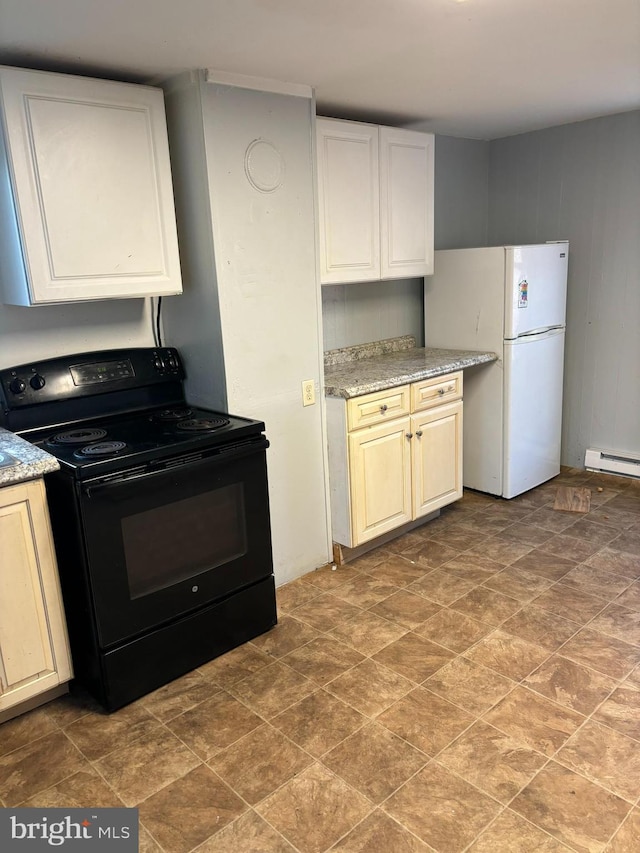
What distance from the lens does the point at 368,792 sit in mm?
1824

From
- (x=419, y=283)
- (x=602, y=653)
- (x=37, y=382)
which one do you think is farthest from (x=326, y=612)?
(x=419, y=283)

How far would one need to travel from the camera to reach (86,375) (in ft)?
8.40

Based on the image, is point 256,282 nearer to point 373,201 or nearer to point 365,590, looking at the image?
point 373,201

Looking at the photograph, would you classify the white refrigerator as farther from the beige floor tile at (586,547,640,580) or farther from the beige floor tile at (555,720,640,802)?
the beige floor tile at (555,720,640,802)

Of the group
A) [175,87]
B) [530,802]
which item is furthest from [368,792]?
[175,87]

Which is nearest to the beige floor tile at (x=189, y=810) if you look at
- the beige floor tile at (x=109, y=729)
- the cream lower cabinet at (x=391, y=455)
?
the beige floor tile at (x=109, y=729)

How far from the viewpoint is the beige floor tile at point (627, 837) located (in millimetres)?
1618

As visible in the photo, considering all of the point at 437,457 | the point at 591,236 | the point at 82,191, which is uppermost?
the point at 82,191

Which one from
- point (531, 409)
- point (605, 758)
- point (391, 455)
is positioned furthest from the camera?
point (531, 409)

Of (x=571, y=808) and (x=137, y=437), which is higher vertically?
(x=137, y=437)

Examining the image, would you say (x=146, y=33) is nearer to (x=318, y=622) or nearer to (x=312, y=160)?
(x=312, y=160)

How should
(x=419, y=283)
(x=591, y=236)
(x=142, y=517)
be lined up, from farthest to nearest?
(x=419, y=283), (x=591, y=236), (x=142, y=517)

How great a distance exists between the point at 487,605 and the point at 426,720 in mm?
787

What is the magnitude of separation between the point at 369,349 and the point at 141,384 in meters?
1.52
